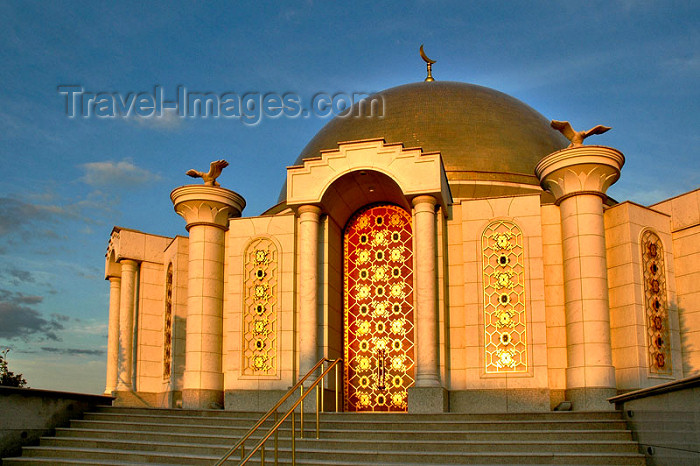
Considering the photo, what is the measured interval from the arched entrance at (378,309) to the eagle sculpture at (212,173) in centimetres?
362

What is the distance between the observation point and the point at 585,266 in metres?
15.8

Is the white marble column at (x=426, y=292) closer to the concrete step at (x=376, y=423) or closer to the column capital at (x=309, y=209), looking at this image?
the column capital at (x=309, y=209)

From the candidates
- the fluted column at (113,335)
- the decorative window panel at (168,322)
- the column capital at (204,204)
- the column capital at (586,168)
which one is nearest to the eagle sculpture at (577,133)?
the column capital at (586,168)

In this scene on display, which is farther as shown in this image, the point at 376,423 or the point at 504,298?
the point at 504,298

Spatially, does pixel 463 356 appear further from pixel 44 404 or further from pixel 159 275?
pixel 159 275

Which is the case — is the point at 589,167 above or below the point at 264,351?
above

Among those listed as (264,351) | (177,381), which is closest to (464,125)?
(264,351)

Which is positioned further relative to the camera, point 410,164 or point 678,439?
point 410,164

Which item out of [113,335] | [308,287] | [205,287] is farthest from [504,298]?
[113,335]

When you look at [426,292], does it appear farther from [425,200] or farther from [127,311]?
[127,311]

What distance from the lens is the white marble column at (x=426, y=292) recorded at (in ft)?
52.2

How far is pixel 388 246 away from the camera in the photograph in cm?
1872

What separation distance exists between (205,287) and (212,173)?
9.93 ft

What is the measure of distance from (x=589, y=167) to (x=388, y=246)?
5255 millimetres
